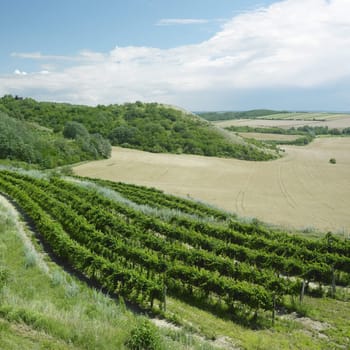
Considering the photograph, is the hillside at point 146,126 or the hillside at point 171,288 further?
the hillside at point 146,126

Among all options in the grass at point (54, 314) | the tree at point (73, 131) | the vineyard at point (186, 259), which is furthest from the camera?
the tree at point (73, 131)

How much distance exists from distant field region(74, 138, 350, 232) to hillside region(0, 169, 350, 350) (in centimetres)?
1361

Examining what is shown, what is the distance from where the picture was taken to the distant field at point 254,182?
122 ft

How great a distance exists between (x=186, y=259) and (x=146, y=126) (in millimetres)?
79504

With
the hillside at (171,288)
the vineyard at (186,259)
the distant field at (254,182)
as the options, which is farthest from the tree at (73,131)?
the hillside at (171,288)

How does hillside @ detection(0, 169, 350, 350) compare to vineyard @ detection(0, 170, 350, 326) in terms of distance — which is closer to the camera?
hillside @ detection(0, 169, 350, 350)

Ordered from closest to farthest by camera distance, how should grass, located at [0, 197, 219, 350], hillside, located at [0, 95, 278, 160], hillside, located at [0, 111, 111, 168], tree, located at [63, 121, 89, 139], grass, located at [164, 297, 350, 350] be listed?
grass, located at [0, 197, 219, 350] < grass, located at [164, 297, 350, 350] < hillside, located at [0, 111, 111, 168] < tree, located at [63, 121, 89, 139] < hillside, located at [0, 95, 278, 160]

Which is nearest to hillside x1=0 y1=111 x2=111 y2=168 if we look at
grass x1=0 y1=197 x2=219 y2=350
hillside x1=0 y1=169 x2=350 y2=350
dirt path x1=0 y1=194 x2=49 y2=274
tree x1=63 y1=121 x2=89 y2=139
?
tree x1=63 y1=121 x2=89 y2=139

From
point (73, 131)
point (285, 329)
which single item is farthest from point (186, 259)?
point (73, 131)

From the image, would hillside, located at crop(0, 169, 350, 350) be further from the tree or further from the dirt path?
the tree

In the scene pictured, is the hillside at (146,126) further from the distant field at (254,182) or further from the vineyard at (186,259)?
the vineyard at (186,259)

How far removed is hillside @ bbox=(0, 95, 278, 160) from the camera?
87500 mm

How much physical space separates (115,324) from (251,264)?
10252mm

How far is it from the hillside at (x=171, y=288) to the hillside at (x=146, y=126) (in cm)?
6489
